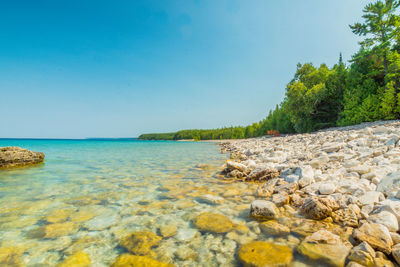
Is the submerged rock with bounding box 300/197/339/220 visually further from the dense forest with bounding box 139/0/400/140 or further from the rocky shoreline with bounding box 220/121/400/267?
the dense forest with bounding box 139/0/400/140

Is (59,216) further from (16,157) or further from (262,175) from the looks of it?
(16,157)

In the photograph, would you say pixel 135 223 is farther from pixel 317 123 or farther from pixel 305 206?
pixel 317 123

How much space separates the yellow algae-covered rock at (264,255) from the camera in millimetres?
2062

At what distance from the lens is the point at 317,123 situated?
3047 centimetres

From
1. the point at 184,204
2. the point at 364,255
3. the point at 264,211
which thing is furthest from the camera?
the point at 184,204

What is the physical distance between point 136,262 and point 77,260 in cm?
74

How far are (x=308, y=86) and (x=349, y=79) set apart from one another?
707 centimetres

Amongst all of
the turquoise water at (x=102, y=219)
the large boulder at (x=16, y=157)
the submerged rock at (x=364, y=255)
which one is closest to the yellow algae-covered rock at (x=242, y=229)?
the turquoise water at (x=102, y=219)

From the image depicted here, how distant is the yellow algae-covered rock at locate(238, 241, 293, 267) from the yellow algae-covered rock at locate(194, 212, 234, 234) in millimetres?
554

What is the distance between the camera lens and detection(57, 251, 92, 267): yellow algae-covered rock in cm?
216

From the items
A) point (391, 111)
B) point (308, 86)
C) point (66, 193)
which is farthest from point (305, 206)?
point (308, 86)

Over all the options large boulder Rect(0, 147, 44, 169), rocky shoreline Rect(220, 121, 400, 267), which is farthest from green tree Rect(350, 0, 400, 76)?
large boulder Rect(0, 147, 44, 169)

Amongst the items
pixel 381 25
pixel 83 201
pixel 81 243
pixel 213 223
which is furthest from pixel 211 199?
pixel 381 25

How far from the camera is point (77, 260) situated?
87.7 inches
